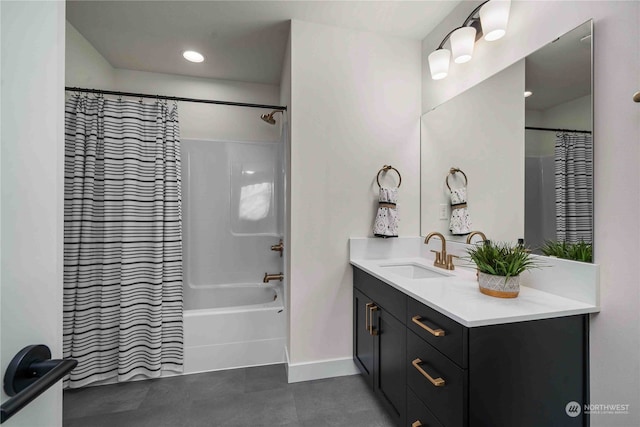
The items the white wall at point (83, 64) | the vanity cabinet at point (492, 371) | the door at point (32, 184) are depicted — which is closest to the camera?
the door at point (32, 184)

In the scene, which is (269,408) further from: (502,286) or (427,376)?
(502,286)

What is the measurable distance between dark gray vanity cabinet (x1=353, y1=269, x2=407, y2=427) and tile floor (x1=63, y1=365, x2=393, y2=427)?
0.18 m

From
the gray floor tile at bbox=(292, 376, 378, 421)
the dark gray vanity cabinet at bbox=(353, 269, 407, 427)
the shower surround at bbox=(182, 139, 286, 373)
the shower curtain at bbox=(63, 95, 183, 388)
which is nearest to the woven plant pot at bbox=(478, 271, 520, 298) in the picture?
the dark gray vanity cabinet at bbox=(353, 269, 407, 427)

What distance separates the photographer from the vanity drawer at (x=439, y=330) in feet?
3.06

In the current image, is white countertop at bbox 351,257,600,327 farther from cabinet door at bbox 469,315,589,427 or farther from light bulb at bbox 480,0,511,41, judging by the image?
light bulb at bbox 480,0,511,41

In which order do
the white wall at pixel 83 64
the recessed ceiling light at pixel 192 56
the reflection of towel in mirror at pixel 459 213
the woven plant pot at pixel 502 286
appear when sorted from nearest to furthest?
the woven plant pot at pixel 502 286 → the reflection of towel in mirror at pixel 459 213 → the white wall at pixel 83 64 → the recessed ceiling light at pixel 192 56

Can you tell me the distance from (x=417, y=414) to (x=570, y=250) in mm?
967

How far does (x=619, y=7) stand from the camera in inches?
38.9

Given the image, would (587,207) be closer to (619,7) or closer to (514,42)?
(619,7)

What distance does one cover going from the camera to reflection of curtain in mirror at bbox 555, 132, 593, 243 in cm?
109

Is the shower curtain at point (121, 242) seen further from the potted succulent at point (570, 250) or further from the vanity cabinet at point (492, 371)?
the potted succulent at point (570, 250)

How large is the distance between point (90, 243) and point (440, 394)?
227 cm

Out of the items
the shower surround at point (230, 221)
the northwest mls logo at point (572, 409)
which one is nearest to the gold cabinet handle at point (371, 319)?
the northwest mls logo at point (572, 409)

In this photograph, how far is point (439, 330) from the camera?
1032 mm
